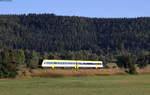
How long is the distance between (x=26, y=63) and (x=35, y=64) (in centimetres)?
862

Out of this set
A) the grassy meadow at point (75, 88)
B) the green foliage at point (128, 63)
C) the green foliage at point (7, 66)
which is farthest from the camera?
the green foliage at point (128, 63)

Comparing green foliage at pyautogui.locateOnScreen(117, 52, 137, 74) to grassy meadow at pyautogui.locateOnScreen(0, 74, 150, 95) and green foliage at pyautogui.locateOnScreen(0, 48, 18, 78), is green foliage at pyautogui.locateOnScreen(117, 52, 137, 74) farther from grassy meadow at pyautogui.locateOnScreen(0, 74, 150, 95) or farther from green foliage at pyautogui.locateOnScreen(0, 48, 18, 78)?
grassy meadow at pyautogui.locateOnScreen(0, 74, 150, 95)

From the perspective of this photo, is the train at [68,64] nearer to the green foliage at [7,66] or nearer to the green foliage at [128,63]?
the green foliage at [128,63]

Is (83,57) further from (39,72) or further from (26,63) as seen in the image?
(39,72)

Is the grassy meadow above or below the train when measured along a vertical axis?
below

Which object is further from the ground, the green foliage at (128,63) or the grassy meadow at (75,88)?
the green foliage at (128,63)

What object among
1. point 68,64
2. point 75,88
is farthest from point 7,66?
point 75,88

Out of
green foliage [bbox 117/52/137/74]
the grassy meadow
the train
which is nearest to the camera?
the grassy meadow

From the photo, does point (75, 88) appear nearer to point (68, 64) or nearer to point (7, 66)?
point (7, 66)

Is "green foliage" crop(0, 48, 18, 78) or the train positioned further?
the train

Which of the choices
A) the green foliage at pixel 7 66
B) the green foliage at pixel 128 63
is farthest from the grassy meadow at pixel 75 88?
the green foliage at pixel 128 63

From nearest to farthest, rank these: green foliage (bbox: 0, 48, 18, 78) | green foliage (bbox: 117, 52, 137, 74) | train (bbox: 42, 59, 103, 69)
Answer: green foliage (bbox: 0, 48, 18, 78)
green foliage (bbox: 117, 52, 137, 74)
train (bbox: 42, 59, 103, 69)

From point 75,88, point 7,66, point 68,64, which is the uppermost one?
point 68,64

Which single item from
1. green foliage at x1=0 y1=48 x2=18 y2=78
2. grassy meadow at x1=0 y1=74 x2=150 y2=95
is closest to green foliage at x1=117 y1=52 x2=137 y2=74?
green foliage at x1=0 y1=48 x2=18 y2=78
